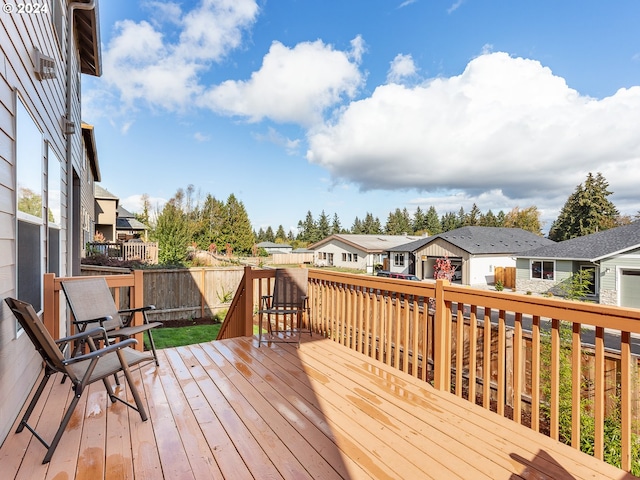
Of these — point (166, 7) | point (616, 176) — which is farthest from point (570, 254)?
point (616, 176)

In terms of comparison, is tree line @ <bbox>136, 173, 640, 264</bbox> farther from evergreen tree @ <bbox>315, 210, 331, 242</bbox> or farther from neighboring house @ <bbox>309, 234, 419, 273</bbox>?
neighboring house @ <bbox>309, 234, 419, 273</bbox>

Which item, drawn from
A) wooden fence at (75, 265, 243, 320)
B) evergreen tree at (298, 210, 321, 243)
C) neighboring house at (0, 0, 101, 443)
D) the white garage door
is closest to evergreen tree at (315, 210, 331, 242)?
evergreen tree at (298, 210, 321, 243)

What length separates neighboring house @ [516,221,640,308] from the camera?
13609 millimetres

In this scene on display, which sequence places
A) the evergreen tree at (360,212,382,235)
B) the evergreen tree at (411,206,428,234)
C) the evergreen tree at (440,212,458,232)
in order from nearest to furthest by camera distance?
the evergreen tree at (440,212,458,232) → the evergreen tree at (411,206,428,234) → the evergreen tree at (360,212,382,235)

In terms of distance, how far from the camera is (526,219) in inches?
1590

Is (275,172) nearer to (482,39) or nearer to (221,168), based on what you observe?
(221,168)

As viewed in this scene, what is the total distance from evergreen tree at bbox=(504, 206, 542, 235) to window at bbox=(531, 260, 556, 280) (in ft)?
79.8

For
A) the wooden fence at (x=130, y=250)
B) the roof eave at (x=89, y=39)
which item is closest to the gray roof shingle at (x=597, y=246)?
the roof eave at (x=89, y=39)

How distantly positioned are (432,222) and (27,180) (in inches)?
2306

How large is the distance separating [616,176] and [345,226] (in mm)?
38893

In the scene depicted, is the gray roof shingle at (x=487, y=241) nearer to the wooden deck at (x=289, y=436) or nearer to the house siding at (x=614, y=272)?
the house siding at (x=614, y=272)

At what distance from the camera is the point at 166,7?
30.2 ft

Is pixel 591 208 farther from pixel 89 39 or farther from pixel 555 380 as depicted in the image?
pixel 89 39

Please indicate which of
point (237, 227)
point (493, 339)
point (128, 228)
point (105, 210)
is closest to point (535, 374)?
point (493, 339)
